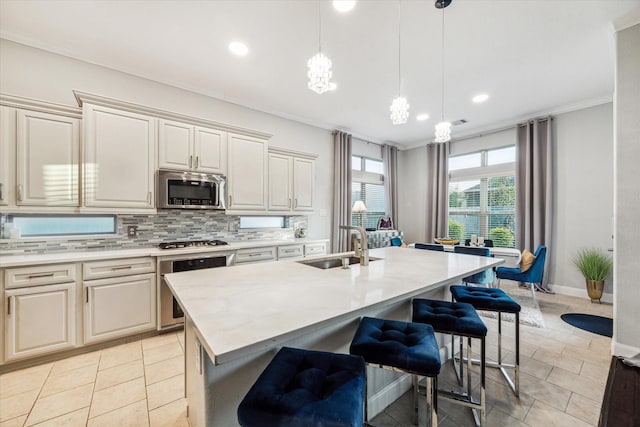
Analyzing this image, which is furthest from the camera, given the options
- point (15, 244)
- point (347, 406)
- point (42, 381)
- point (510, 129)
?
point (510, 129)

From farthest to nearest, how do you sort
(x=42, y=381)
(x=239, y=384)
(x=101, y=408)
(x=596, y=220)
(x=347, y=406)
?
(x=596, y=220) → (x=42, y=381) → (x=101, y=408) → (x=239, y=384) → (x=347, y=406)

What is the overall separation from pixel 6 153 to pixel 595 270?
7.19 m

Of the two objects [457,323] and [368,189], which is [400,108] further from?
[368,189]

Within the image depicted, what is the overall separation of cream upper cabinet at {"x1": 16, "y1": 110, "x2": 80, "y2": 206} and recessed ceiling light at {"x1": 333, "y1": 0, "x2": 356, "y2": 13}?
107 inches

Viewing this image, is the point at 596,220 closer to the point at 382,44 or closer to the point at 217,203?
the point at 382,44

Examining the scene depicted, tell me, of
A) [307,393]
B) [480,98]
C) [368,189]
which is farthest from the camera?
[368,189]

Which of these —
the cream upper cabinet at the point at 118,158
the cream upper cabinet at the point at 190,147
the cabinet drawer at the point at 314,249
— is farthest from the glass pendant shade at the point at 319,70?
the cabinet drawer at the point at 314,249

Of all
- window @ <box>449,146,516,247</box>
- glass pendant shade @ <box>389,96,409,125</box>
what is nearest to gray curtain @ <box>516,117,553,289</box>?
window @ <box>449,146,516,247</box>

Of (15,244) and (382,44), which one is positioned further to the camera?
(382,44)

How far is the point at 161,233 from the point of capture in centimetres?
322

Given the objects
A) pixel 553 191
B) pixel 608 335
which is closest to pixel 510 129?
pixel 553 191

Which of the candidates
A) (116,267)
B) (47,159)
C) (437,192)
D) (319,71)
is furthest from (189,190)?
(437,192)

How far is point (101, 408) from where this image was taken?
173 cm

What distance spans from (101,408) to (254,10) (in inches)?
129
